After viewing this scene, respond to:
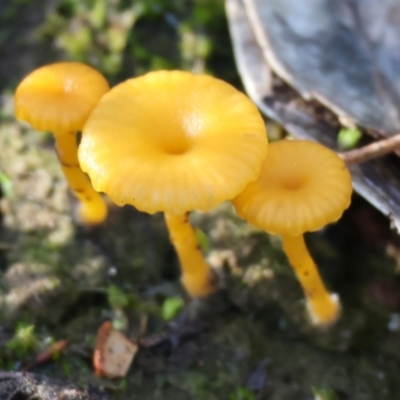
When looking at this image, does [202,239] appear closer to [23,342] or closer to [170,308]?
[170,308]

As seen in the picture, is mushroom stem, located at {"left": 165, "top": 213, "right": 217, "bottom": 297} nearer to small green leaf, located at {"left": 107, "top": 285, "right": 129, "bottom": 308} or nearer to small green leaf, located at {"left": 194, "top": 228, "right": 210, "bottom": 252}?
small green leaf, located at {"left": 194, "top": 228, "right": 210, "bottom": 252}

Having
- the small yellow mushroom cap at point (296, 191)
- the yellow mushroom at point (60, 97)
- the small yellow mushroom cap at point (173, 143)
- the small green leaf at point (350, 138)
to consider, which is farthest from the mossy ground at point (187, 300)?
the small yellow mushroom cap at point (173, 143)

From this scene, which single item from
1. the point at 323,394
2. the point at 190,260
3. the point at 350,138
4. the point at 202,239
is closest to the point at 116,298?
the point at 190,260

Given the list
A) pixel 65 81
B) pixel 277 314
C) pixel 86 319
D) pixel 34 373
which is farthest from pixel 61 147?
pixel 277 314

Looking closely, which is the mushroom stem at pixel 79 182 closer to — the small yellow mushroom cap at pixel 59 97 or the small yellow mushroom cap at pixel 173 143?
the small yellow mushroom cap at pixel 59 97

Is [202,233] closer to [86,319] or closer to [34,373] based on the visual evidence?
[86,319]

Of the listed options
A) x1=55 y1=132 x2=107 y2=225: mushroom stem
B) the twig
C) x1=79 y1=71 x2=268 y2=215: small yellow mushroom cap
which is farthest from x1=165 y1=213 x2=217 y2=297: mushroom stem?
the twig
